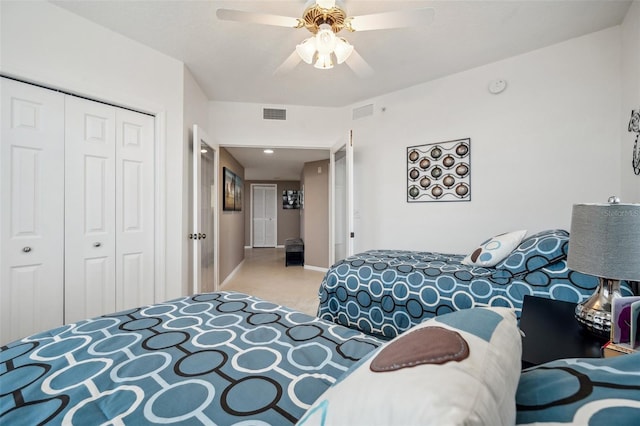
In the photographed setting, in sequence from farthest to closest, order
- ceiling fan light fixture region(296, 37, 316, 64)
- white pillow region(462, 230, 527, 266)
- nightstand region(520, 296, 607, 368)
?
white pillow region(462, 230, 527, 266), ceiling fan light fixture region(296, 37, 316, 64), nightstand region(520, 296, 607, 368)

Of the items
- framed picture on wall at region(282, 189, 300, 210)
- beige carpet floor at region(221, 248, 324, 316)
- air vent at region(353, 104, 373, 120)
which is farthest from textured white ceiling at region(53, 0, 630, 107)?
framed picture on wall at region(282, 189, 300, 210)

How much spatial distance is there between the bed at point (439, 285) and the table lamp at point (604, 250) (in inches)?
20.1

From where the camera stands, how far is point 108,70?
7.59ft

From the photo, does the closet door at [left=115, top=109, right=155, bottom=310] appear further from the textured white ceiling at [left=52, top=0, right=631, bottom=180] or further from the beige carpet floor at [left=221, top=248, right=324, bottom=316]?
the beige carpet floor at [left=221, top=248, right=324, bottom=316]

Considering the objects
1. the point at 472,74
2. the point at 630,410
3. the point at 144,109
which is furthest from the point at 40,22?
the point at 472,74

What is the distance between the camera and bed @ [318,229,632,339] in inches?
63.3

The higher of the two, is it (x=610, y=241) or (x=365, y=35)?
(x=365, y=35)

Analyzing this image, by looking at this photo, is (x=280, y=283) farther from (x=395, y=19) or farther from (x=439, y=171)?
(x=395, y=19)

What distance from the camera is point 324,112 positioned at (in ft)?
13.0

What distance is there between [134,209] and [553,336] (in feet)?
9.95

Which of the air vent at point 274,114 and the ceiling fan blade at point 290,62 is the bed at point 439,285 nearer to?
the ceiling fan blade at point 290,62

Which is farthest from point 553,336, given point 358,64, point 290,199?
point 290,199

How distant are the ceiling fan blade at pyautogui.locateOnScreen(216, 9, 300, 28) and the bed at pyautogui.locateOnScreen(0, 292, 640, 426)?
1677 mm

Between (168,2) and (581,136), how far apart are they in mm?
3588
